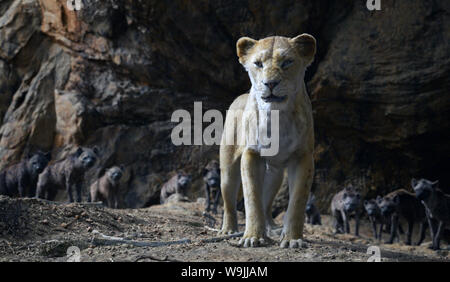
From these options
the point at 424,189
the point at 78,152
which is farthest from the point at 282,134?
the point at 78,152

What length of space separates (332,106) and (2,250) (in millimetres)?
9808

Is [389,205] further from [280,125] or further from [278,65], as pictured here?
[278,65]

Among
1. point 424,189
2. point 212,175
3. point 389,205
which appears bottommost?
point 389,205

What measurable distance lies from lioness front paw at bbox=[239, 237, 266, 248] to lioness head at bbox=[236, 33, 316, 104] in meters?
1.47

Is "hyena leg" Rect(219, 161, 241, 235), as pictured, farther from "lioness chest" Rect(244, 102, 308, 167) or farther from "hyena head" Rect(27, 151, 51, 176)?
"hyena head" Rect(27, 151, 51, 176)

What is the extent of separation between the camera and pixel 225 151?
7.21 m

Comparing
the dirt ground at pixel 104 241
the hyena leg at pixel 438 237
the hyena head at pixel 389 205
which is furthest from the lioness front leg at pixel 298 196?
the hyena head at pixel 389 205

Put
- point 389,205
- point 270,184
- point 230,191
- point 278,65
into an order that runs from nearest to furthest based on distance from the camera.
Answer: point 278,65, point 230,191, point 270,184, point 389,205

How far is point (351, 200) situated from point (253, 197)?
795cm

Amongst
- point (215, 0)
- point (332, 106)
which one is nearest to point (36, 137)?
point (215, 0)

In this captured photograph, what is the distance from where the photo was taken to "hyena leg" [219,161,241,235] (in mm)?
7148

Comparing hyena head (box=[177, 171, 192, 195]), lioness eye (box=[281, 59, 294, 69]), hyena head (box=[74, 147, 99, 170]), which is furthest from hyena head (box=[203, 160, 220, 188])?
lioness eye (box=[281, 59, 294, 69])

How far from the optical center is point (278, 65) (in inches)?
234

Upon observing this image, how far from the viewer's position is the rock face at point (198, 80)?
41.5 ft
